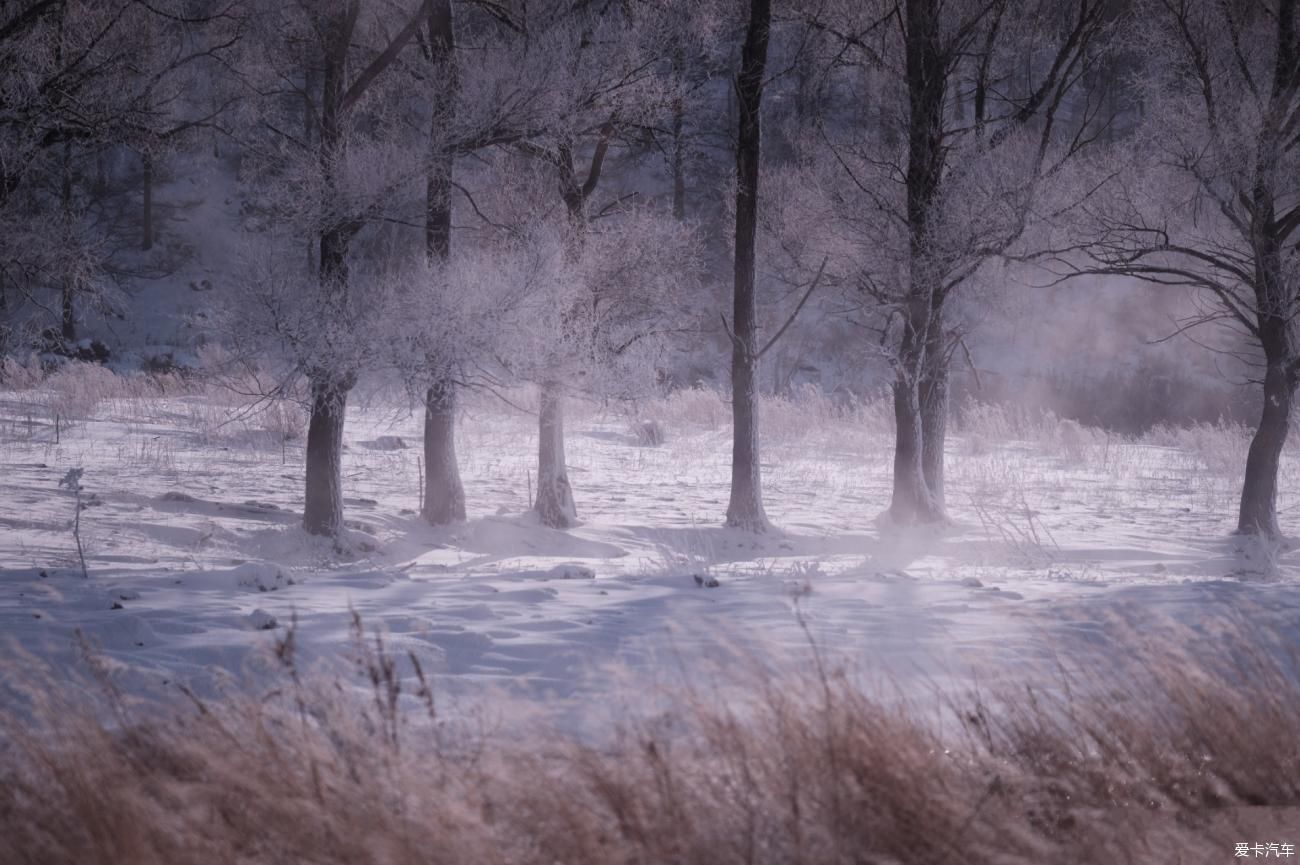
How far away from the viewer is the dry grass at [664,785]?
2.52 meters

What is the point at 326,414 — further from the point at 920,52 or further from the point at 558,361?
the point at 920,52

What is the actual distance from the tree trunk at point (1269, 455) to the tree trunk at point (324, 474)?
10287 mm

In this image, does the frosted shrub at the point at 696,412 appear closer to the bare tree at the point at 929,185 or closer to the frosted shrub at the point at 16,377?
the bare tree at the point at 929,185

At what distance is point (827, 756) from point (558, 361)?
6844 mm

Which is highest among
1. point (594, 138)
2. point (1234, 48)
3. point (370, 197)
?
point (1234, 48)

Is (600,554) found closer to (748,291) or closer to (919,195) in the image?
(748,291)

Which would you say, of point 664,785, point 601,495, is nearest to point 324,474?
point 601,495

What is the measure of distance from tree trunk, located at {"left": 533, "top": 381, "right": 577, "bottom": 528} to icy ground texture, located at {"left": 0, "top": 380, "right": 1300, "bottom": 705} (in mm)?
302

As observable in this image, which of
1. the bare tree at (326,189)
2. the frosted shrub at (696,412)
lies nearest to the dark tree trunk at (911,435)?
the bare tree at (326,189)

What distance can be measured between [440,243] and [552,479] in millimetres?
3041

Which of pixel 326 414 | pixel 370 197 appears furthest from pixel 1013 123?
pixel 326 414

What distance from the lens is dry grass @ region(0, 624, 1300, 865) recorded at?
2.52 meters

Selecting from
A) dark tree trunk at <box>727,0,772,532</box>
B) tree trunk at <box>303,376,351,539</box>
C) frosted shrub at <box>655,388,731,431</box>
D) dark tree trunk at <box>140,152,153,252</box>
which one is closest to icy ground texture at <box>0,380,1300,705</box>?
tree trunk at <box>303,376,351,539</box>

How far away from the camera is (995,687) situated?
12.4ft
